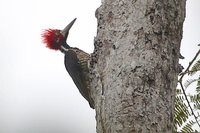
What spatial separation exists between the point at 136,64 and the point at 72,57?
2.13 m

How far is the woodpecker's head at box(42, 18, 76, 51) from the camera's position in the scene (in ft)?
15.5

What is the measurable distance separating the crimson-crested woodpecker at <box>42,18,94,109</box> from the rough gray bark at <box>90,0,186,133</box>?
1122 millimetres

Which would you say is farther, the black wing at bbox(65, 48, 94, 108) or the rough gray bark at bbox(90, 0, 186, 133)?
the black wing at bbox(65, 48, 94, 108)

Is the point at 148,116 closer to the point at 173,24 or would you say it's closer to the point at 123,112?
the point at 123,112

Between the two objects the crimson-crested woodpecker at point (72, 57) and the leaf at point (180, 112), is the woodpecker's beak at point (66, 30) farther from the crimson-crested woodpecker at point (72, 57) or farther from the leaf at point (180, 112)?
the leaf at point (180, 112)

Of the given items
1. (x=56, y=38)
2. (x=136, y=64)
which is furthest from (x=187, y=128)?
(x=56, y=38)

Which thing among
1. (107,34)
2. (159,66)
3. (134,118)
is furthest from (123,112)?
(107,34)

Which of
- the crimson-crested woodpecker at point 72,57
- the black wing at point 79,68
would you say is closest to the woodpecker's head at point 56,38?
the crimson-crested woodpecker at point 72,57

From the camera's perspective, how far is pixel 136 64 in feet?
7.52

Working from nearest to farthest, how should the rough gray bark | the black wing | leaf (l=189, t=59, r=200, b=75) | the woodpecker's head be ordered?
the rough gray bark → leaf (l=189, t=59, r=200, b=75) → the black wing → the woodpecker's head

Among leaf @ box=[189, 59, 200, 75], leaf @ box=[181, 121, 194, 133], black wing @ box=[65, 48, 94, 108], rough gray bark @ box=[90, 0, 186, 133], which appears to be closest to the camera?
rough gray bark @ box=[90, 0, 186, 133]

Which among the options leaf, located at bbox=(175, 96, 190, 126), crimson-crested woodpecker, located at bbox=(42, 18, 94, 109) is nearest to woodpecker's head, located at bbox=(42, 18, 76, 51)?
crimson-crested woodpecker, located at bbox=(42, 18, 94, 109)

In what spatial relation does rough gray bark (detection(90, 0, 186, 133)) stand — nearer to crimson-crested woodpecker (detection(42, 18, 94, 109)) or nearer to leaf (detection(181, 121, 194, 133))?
leaf (detection(181, 121, 194, 133))

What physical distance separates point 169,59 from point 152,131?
0.39 meters
